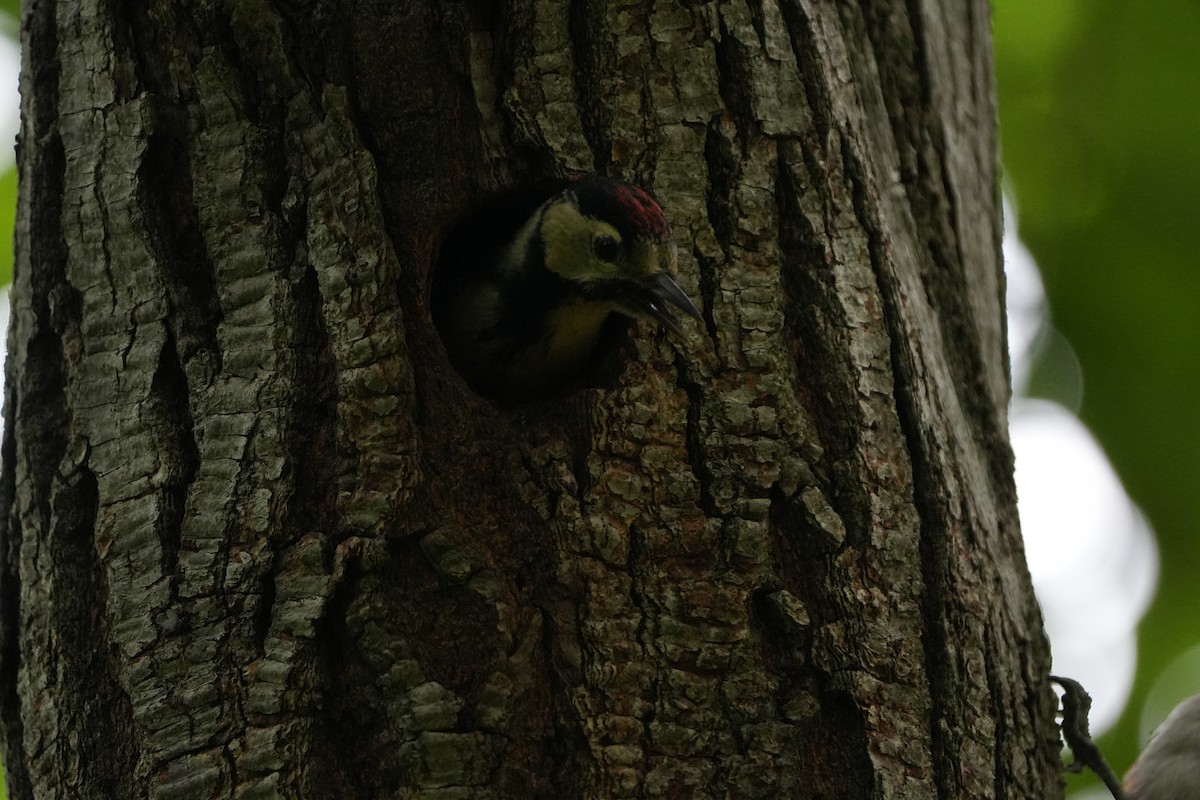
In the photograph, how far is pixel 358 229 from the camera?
2.24 m

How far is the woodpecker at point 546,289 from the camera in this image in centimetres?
248

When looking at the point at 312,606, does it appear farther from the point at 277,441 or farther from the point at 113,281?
the point at 113,281

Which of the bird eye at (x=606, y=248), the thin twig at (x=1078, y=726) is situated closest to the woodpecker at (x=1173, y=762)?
the thin twig at (x=1078, y=726)

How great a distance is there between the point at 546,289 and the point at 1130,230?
87.5 inches

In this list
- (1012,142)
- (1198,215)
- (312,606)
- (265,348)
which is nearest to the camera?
(312,606)

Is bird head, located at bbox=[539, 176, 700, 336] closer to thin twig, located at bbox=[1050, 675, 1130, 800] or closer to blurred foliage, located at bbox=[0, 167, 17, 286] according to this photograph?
thin twig, located at bbox=[1050, 675, 1130, 800]

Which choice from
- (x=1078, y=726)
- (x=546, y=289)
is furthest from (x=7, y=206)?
(x=1078, y=726)

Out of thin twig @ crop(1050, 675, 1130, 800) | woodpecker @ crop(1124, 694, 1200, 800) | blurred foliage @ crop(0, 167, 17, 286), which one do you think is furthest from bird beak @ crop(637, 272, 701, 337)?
blurred foliage @ crop(0, 167, 17, 286)

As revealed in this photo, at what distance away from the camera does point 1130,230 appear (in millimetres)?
4230

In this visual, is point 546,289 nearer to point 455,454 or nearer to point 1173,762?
point 455,454

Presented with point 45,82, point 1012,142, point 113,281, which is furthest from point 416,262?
point 1012,142

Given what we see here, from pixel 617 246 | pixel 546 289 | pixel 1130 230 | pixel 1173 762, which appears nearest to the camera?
pixel 617 246

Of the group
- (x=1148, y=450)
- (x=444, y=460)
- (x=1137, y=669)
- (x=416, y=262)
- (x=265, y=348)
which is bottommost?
(x=1137, y=669)

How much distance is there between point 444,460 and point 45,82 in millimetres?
1162
